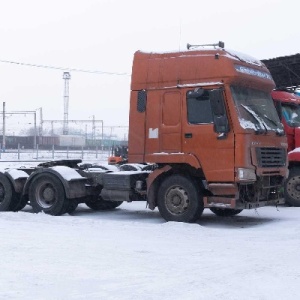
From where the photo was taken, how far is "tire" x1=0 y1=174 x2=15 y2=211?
43.2ft

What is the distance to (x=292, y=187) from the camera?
1441 centimetres

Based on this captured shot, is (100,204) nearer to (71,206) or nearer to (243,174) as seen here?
(71,206)

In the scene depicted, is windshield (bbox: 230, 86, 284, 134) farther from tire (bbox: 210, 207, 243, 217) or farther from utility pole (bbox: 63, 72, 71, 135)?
utility pole (bbox: 63, 72, 71, 135)

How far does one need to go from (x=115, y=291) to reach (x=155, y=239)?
3.43m

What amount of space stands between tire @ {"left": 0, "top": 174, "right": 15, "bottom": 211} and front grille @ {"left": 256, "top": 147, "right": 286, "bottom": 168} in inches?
233

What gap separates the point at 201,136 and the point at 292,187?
183 inches

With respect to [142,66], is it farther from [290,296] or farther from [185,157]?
[290,296]

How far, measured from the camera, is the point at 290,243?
8820 millimetres

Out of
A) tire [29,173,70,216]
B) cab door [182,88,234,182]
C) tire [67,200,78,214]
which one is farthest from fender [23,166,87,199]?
cab door [182,88,234,182]

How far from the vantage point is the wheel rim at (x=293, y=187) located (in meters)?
14.4

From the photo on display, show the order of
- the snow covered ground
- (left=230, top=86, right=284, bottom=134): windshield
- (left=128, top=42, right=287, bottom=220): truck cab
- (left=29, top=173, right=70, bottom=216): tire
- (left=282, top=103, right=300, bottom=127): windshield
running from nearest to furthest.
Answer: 1. the snow covered ground
2. (left=128, top=42, right=287, bottom=220): truck cab
3. (left=230, top=86, right=284, bottom=134): windshield
4. (left=29, top=173, right=70, bottom=216): tire
5. (left=282, top=103, right=300, bottom=127): windshield

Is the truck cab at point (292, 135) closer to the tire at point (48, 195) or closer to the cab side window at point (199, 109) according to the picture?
the cab side window at point (199, 109)

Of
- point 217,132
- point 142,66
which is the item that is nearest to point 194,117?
point 217,132

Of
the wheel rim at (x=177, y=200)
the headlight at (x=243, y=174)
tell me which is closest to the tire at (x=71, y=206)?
the wheel rim at (x=177, y=200)
